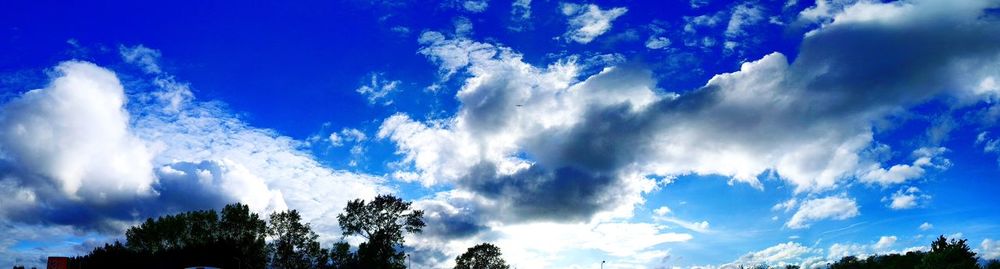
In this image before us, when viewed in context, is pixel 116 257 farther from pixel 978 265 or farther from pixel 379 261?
pixel 978 265

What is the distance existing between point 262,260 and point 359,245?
33.0m

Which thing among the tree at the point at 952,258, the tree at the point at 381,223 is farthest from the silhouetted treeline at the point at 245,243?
the tree at the point at 952,258

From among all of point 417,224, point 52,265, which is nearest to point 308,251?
point 417,224

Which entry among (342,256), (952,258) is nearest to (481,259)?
(342,256)

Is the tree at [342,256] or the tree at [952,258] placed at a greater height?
the tree at [342,256]

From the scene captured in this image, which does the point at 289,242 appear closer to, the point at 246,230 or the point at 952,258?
the point at 246,230

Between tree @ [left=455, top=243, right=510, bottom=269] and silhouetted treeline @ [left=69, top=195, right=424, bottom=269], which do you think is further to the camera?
tree @ [left=455, top=243, right=510, bottom=269]

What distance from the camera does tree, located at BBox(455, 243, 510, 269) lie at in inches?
5600

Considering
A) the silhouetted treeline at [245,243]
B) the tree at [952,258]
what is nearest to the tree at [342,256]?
the silhouetted treeline at [245,243]

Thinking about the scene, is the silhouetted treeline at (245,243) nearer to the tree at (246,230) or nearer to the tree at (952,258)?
the tree at (246,230)

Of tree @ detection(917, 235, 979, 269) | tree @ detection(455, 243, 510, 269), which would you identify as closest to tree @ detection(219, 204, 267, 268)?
tree @ detection(455, 243, 510, 269)

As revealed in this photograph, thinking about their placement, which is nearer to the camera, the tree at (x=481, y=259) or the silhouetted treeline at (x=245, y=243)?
the silhouetted treeline at (x=245, y=243)

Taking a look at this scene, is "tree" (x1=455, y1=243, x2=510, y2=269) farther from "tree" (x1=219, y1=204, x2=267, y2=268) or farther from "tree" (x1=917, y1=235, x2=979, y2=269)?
"tree" (x1=917, y1=235, x2=979, y2=269)

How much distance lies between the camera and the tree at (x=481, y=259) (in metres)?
142
